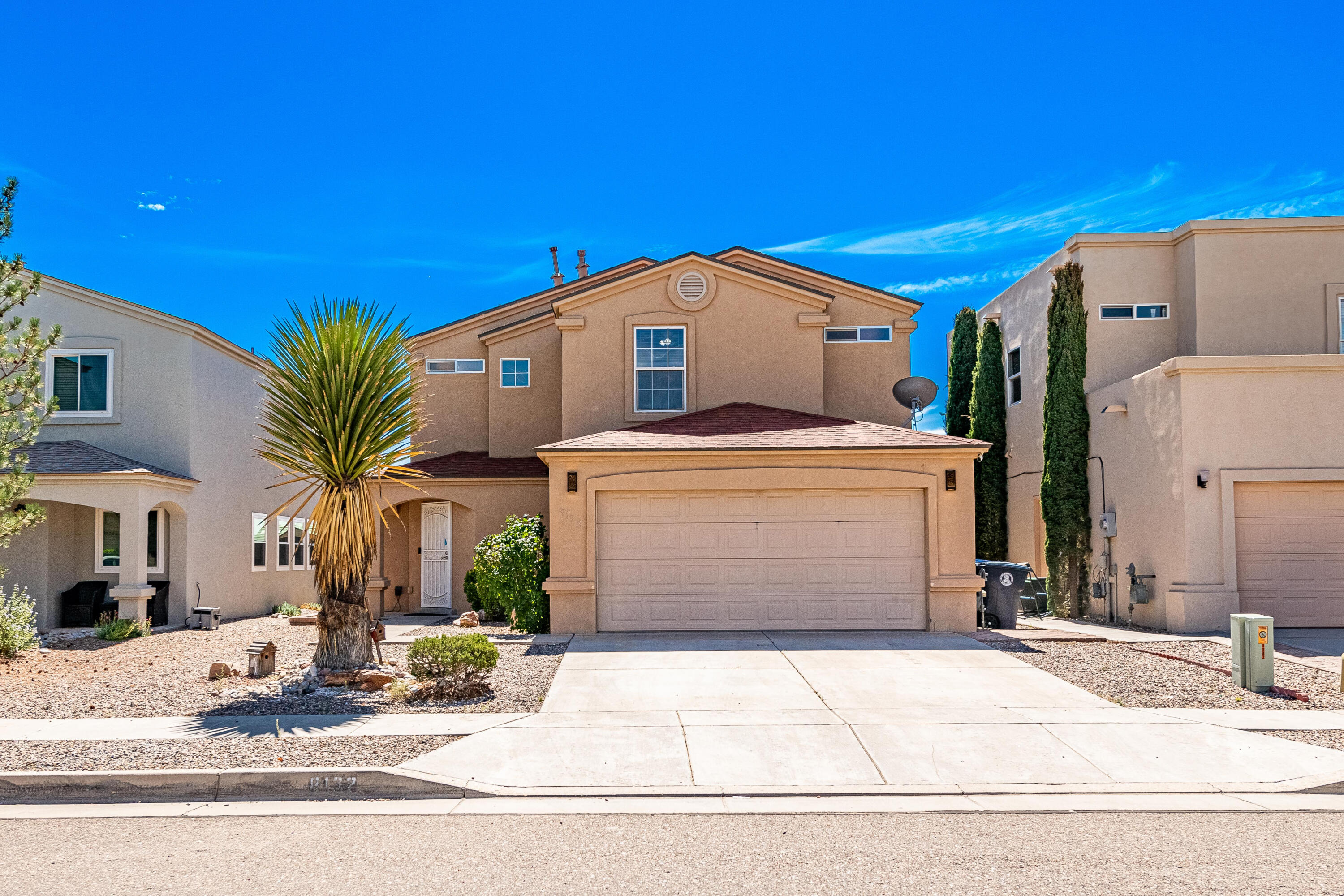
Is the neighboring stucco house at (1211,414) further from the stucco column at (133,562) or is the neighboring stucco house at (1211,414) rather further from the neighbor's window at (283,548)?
the neighbor's window at (283,548)

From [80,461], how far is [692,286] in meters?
10.9

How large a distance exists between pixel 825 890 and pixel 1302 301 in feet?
56.2

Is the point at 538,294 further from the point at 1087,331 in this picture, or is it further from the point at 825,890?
the point at 825,890

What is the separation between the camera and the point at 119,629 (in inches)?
615

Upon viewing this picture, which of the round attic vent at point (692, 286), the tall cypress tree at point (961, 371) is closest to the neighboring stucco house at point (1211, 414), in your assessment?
the tall cypress tree at point (961, 371)

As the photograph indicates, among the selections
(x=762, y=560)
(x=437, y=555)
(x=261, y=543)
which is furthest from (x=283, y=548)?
(x=762, y=560)

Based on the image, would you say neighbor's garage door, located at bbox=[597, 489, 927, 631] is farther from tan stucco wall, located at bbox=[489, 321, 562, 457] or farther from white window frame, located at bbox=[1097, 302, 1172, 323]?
white window frame, located at bbox=[1097, 302, 1172, 323]

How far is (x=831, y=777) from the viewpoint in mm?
7500

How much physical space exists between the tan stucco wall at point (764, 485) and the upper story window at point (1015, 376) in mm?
8049

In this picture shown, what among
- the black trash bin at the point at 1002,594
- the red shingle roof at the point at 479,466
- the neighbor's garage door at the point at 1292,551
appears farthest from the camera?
the red shingle roof at the point at 479,466

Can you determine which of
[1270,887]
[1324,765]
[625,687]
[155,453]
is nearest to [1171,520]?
[1324,765]

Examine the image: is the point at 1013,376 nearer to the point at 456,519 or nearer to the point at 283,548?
the point at 456,519

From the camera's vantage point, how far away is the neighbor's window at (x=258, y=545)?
69.9ft

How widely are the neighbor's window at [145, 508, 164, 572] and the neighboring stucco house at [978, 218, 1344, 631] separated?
55.3ft
